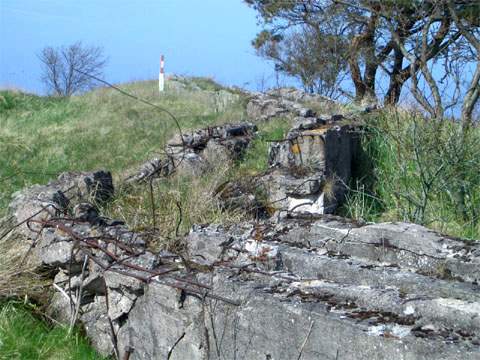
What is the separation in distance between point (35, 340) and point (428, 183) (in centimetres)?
327

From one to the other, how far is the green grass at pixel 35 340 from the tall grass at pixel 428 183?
2825mm

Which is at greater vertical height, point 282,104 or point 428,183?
point 282,104

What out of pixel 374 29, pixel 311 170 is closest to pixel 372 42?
pixel 374 29

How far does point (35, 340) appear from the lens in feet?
14.0

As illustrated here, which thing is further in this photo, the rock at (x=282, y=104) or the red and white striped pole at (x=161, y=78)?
the red and white striped pole at (x=161, y=78)

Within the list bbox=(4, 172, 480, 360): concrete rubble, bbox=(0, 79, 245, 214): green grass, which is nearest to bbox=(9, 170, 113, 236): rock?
bbox=(4, 172, 480, 360): concrete rubble

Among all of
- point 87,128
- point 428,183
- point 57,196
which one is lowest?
point 57,196

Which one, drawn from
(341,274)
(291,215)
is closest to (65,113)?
(291,215)

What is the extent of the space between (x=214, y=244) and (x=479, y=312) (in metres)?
1.68

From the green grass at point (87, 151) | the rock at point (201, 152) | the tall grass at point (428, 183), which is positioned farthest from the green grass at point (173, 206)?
the tall grass at point (428, 183)

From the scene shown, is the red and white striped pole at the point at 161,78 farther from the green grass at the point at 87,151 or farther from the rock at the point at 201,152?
the rock at the point at 201,152

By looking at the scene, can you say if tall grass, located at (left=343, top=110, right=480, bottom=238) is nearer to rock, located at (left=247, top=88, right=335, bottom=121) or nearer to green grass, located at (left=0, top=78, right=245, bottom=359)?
green grass, located at (left=0, top=78, right=245, bottom=359)

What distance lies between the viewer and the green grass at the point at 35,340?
4.09 metres

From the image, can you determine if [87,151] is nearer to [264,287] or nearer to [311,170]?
[311,170]
